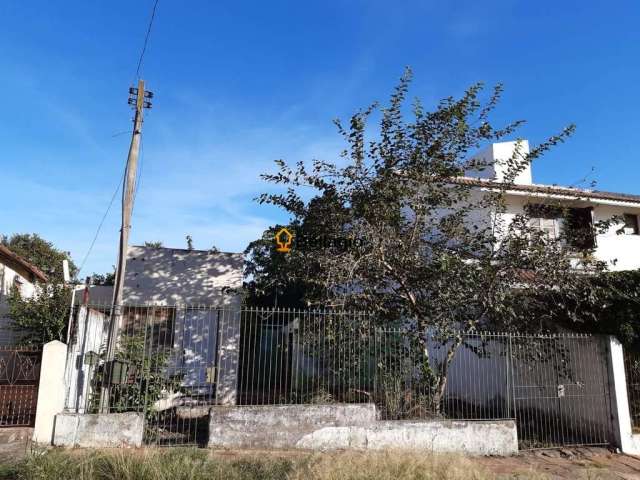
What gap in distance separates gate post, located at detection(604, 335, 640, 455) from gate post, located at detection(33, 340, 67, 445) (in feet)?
34.0

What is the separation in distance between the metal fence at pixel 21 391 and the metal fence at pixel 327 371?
87 centimetres

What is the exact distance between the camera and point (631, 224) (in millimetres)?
A: 16969

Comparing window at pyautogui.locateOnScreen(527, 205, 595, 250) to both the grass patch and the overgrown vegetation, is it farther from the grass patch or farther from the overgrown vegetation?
the overgrown vegetation

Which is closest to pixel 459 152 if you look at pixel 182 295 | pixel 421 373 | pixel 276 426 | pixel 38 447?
pixel 421 373

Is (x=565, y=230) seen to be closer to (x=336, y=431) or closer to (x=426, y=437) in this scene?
(x=426, y=437)

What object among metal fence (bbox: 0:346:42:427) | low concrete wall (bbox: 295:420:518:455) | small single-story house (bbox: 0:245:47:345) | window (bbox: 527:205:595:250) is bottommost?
low concrete wall (bbox: 295:420:518:455)

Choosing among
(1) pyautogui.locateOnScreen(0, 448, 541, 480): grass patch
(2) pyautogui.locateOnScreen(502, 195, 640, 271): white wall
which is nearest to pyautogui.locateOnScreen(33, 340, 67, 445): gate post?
(1) pyautogui.locateOnScreen(0, 448, 541, 480): grass patch

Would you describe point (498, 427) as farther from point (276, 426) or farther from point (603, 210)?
point (603, 210)

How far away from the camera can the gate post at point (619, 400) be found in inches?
367

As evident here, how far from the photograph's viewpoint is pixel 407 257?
9516 millimetres

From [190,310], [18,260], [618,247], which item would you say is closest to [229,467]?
[190,310]

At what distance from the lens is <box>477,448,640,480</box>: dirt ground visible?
7.70m

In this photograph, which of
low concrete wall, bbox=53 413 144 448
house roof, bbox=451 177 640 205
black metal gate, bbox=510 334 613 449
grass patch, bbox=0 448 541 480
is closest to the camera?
grass patch, bbox=0 448 541 480

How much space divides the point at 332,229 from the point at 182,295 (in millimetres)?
4423
